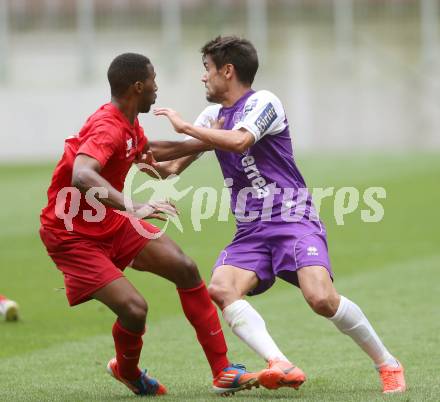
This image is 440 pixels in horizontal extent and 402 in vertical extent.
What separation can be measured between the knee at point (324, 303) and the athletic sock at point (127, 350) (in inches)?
46.7

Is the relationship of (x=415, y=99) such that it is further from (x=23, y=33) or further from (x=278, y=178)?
(x=278, y=178)

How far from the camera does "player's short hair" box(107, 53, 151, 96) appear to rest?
309 inches

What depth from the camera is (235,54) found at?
831 centimetres

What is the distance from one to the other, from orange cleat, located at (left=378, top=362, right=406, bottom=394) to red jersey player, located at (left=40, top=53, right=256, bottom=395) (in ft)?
2.95

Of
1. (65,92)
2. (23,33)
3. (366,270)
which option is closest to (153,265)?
(366,270)

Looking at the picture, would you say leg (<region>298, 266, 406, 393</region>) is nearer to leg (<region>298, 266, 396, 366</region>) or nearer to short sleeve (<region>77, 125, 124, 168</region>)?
leg (<region>298, 266, 396, 366</region>)

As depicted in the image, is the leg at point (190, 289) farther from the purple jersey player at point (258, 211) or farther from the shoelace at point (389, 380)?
the shoelace at point (389, 380)

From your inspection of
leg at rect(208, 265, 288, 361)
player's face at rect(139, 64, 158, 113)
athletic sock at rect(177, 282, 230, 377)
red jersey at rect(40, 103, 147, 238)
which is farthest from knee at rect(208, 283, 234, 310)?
player's face at rect(139, 64, 158, 113)

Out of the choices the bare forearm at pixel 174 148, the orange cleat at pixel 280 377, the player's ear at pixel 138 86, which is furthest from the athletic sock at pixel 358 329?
the player's ear at pixel 138 86

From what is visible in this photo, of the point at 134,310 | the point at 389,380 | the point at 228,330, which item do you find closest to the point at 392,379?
the point at 389,380

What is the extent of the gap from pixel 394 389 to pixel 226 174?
191 cm

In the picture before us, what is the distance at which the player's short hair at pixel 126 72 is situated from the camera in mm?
7852

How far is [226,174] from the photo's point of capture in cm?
845

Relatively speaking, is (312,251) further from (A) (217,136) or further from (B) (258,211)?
(A) (217,136)
